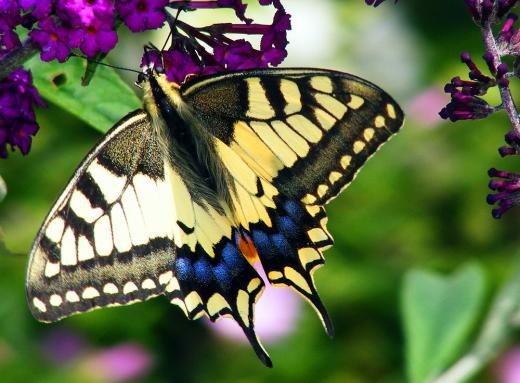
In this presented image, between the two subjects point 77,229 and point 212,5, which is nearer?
point 212,5

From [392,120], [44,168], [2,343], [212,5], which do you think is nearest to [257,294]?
[392,120]

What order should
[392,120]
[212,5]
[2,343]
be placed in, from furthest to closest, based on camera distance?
1. [2,343]
2. [392,120]
3. [212,5]

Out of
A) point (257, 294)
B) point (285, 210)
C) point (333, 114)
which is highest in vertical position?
point (333, 114)

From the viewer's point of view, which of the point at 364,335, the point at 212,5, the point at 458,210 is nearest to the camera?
the point at 212,5

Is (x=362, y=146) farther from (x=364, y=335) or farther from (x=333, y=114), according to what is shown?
(x=364, y=335)

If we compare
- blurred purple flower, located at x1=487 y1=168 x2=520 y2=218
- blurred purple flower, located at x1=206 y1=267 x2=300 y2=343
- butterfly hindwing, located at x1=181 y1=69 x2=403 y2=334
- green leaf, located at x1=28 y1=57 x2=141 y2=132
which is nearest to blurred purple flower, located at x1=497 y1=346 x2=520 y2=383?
blurred purple flower, located at x1=206 y1=267 x2=300 y2=343

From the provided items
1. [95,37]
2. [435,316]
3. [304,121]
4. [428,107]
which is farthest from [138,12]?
[428,107]

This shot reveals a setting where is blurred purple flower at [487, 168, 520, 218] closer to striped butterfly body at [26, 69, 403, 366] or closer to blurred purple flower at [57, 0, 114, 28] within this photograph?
striped butterfly body at [26, 69, 403, 366]

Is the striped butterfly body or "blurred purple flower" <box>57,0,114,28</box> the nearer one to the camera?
"blurred purple flower" <box>57,0,114,28</box>
